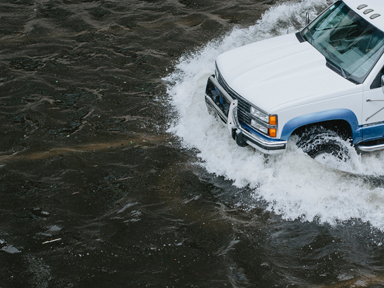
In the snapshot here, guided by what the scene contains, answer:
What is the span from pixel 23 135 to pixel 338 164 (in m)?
4.80

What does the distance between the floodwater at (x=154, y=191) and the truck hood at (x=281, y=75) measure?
33.4 inches

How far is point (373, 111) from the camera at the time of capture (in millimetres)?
5418

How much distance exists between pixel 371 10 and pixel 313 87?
61.2 inches

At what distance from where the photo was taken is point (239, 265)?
15.3 ft

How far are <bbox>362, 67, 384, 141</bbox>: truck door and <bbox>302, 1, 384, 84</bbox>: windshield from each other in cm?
17

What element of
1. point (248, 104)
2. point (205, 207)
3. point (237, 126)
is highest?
point (248, 104)

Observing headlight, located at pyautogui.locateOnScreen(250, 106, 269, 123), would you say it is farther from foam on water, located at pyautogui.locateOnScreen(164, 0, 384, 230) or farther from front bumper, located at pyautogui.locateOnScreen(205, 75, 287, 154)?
foam on water, located at pyautogui.locateOnScreen(164, 0, 384, 230)

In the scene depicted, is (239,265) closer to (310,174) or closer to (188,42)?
(310,174)

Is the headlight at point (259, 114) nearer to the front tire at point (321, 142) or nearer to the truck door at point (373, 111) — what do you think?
the front tire at point (321, 142)

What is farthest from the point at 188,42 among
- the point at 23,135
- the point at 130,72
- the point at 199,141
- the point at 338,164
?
the point at 338,164

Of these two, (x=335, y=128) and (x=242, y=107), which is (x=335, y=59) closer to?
(x=335, y=128)

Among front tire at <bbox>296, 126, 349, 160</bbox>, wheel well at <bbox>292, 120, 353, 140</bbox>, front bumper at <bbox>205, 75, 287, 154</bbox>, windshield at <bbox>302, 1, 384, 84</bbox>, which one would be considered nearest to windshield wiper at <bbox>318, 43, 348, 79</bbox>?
windshield at <bbox>302, 1, 384, 84</bbox>

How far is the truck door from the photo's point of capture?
17.4ft

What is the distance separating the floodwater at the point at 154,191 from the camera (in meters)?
4.63
